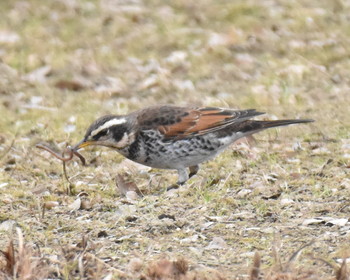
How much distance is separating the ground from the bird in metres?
0.30

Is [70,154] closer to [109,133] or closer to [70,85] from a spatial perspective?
[109,133]

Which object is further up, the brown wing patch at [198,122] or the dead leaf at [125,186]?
the brown wing patch at [198,122]

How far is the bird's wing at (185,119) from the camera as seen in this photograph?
8.90 meters

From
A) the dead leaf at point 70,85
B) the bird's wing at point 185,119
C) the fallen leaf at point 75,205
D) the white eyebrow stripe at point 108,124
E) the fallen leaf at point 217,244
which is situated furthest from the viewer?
the dead leaf at point 70,85

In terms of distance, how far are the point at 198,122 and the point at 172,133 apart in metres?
0.35

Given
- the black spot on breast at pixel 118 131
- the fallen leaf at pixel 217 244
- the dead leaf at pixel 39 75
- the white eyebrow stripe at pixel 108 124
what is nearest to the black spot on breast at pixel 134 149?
the black spot on breast at pixel 118 131

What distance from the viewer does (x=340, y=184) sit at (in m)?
8.32

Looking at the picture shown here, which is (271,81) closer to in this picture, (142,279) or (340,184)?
(340,184)

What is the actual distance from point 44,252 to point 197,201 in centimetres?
182

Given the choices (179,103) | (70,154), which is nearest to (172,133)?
(70,154)

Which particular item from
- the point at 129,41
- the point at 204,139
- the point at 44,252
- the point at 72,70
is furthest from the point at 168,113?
the point at 129,41

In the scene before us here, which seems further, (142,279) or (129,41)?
(129,41)

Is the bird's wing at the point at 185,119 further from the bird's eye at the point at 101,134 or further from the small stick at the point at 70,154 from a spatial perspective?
the small stick at the point at 70,154

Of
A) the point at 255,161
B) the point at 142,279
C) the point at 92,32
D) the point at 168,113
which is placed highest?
the point at 142,279
